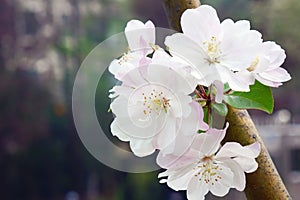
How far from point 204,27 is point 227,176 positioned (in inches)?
2.7

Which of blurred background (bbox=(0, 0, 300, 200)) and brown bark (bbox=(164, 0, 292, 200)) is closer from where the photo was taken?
brown bark (bbox=(164, 0, 292, 200))

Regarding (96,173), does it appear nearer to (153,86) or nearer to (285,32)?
(285,32)

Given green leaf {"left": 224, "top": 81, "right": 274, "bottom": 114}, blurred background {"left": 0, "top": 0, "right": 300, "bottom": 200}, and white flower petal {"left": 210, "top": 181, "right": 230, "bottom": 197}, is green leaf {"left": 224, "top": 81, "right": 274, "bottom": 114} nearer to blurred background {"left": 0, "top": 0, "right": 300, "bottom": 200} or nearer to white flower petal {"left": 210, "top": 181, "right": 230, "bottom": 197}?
white flower petal {"left": 210, "top": 181, "right": 230, "bottom": 197}

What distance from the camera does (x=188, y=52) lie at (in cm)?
22


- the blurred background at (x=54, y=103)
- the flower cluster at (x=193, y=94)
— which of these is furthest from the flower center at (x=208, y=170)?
the blurred background at (x=54, y=103)

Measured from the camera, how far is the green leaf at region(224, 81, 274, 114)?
0.81ft

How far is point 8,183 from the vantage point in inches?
122

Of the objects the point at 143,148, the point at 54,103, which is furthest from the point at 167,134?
the point at 54,103

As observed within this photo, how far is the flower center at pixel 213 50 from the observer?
22 centimetres

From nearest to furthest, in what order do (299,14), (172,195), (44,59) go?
(299,14) < (172,195) < (44,59)

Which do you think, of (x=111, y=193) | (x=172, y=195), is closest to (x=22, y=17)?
(x=111, y=193)

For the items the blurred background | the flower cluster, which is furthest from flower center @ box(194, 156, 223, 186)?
the blurred background

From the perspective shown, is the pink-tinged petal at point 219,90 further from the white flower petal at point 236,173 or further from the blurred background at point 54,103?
the blurred background at point 54,103

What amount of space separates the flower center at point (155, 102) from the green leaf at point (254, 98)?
0.03 meters
